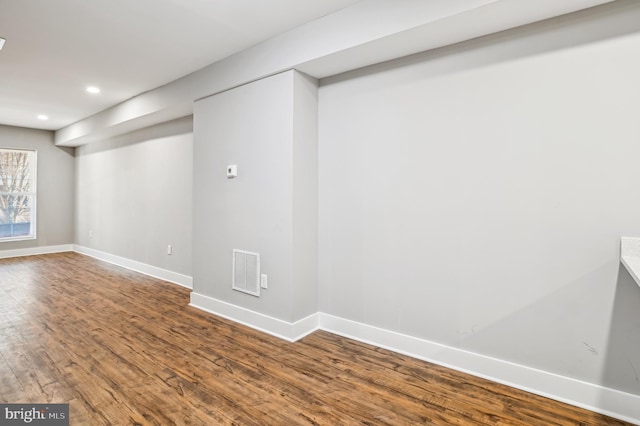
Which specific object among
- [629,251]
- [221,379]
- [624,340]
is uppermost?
[629,251]

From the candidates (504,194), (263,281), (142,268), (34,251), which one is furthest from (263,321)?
(34,251)

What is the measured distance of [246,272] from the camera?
313 centimetres

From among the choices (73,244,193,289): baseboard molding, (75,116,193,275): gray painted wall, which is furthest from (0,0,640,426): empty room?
(75,116,193,275): gray painted wall

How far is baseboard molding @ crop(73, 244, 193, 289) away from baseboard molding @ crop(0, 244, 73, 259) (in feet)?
1.74

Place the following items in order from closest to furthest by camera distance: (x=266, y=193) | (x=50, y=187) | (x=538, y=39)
A: (x=538, y=39)
(x=266, y=193)
(x=50, y=187)

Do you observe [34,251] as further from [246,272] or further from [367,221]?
[367,221]

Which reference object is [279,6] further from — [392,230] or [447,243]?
[447,243]

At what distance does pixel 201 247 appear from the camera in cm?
360

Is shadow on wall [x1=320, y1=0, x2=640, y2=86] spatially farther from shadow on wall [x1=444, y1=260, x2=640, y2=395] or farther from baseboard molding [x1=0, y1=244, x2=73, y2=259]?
baseboard molding [x1=0, y1=244, x2=73, y2=259]

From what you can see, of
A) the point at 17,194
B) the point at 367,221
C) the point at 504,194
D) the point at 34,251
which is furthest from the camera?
the point at 34,251

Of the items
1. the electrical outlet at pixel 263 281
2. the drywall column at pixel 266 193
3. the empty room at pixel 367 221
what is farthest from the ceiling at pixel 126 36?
the electrical outlet at pixel 263 281

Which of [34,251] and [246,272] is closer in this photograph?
[246,272]

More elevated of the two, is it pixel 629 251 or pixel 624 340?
pixel 629 251

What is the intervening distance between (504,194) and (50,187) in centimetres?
824
